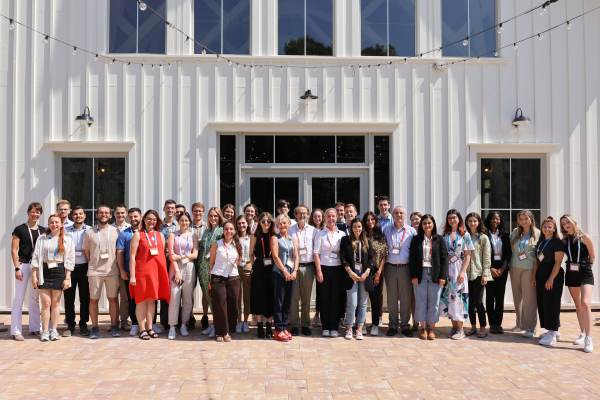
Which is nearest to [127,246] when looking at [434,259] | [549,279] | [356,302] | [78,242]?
[78,242]

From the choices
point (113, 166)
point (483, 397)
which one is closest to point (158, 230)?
point (113, 166)

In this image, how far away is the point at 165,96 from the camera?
8.15 metres

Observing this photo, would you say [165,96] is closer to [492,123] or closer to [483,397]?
[492,123]

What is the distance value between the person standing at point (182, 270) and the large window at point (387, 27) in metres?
4.31

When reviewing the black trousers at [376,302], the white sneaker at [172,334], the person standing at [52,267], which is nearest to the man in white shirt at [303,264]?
the black trousers at [376,302]

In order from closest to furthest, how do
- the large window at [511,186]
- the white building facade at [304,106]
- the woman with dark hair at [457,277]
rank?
1. the woman with dark hair at [457,277]
2. the white building facade at [304,106]
3. the large window at [511,186]

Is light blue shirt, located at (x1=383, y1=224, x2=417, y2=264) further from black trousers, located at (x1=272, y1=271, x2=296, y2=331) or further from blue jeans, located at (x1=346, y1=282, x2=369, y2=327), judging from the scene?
black trousers, located at (x1=272, y1=271, x2=296, y2=331)

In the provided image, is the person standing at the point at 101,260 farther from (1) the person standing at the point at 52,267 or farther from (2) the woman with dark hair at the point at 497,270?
(2) the woman with dark hair at the point at 497,270

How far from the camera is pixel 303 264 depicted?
657cm

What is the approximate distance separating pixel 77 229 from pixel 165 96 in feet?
8.89

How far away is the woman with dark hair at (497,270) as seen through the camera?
664cm

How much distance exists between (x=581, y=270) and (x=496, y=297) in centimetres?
112

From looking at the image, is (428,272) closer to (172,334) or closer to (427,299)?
(427,299)

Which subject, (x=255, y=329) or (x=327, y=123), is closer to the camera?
(x=255, y=329)
